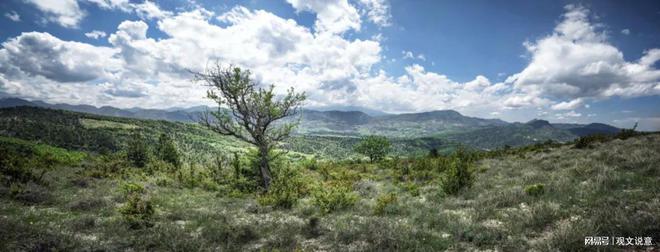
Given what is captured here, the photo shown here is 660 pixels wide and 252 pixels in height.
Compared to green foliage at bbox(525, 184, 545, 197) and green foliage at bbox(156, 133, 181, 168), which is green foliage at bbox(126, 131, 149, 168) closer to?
green foliage at bbox(156, 133, 181, 168)

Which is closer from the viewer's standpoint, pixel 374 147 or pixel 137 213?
pixel 137 213

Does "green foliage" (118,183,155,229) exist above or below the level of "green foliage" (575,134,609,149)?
below

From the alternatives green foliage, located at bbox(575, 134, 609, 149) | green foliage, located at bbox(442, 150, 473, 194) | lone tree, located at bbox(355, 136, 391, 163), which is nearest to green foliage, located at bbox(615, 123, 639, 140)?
green foliage, located at bbox(575, 134, 609, 149)

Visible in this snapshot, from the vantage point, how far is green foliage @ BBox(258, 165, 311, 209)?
15.2 m

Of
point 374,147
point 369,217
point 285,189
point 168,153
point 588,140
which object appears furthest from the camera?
point 374,147

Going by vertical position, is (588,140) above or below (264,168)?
above

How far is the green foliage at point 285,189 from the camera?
1516 centimetres

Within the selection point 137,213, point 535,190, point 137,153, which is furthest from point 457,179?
point 137,153

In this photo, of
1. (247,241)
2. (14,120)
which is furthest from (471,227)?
(14,120)

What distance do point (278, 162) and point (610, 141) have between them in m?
28.4

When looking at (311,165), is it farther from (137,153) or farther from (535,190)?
(535,190)

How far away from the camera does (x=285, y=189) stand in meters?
17.1

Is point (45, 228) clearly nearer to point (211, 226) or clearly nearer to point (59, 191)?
point (211, 226)

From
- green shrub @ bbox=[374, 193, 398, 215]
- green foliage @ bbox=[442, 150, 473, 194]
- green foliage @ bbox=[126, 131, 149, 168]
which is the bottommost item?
green foliage @ bbox=[126, 131, 149, 168]
